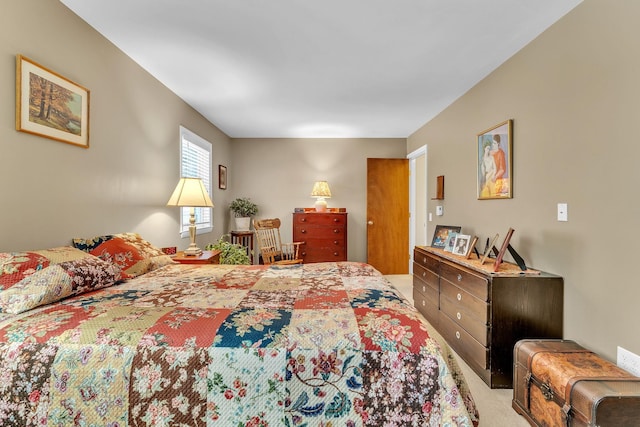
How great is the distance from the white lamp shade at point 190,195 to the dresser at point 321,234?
2213 mm

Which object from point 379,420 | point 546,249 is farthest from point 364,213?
point 379,420

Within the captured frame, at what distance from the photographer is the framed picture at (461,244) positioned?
9.75 feet

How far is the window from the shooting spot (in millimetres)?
3891

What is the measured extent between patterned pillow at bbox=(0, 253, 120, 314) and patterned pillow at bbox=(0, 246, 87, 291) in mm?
22

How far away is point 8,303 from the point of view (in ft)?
4.41

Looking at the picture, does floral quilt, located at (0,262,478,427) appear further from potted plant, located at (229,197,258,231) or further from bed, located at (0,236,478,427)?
potted plant, located at (229,197,258,231)

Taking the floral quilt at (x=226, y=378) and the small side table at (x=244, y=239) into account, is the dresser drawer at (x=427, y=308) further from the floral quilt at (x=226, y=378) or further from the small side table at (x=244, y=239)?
the small side table at (x=244, y=239)

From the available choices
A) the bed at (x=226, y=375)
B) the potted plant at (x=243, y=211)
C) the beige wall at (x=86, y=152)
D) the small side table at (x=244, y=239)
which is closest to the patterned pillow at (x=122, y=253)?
the beige wall at (x=86, y=152)

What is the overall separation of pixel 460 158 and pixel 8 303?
12.6 feet

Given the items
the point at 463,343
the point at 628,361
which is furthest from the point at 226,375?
the point at 463,343

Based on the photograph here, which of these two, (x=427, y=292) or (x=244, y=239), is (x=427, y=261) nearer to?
(x=427, y=292)

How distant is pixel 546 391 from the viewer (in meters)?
1.70

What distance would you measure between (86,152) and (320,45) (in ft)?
6.36

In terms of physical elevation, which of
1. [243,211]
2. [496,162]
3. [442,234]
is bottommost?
[442,234]
